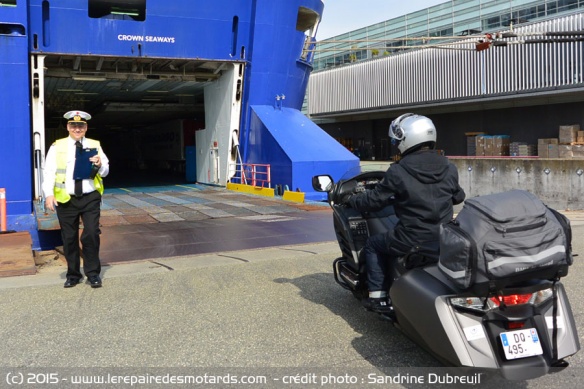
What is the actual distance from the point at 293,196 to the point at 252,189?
9.27 ft

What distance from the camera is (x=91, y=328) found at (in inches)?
195

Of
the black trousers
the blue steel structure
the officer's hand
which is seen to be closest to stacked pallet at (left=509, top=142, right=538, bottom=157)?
the blue steel structure

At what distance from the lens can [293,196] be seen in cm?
1680

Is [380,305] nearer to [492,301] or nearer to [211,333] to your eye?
[492,301]

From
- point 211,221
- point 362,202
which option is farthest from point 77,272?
point 211,221

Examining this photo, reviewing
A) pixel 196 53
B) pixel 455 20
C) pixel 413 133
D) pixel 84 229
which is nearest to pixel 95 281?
pixel 84 229

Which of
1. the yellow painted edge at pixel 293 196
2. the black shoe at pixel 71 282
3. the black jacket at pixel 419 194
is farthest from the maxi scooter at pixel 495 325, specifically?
the yellow painted edge at pixel 293 196

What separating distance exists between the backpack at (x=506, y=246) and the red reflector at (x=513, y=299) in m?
0.11

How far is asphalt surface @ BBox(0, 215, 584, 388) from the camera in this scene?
3.94 metres

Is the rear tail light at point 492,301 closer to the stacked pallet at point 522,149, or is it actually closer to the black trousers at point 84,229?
the black trousers at point 84,229

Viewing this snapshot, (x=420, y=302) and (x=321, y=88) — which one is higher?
(x=321, y=88)

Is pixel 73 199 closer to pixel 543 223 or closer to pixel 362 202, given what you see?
pixel 362 202

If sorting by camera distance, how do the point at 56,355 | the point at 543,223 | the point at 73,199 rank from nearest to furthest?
1. the point at 543,223
2. the point at 56,355
3. the point at 73,199

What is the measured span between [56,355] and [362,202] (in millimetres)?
2664
